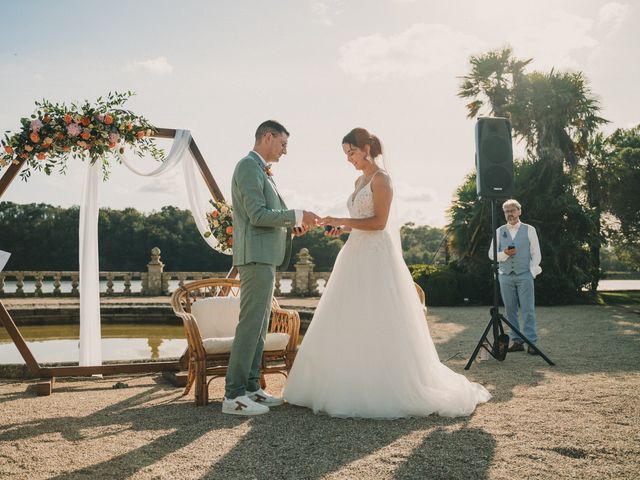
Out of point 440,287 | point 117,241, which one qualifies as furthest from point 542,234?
point 117,241

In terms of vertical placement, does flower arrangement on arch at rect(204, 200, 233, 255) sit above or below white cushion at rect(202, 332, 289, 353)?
above

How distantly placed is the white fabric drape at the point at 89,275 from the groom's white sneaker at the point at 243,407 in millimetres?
2407

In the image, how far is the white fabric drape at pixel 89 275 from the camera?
5574mm

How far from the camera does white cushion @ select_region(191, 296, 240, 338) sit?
5078 millimetres

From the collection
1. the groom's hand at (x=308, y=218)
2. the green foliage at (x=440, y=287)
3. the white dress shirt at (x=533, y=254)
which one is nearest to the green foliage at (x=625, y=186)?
the green foliage at (x=440, y=287)

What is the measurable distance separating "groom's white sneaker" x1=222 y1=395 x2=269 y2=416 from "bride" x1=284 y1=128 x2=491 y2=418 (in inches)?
11.4

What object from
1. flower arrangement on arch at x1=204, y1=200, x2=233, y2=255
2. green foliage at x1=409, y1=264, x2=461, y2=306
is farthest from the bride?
green foliage at x1=409, y1=264, x2=461, y2=306

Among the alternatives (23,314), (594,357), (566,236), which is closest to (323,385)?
(594,357)

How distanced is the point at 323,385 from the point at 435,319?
24.7 feet

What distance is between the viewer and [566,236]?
15516mm

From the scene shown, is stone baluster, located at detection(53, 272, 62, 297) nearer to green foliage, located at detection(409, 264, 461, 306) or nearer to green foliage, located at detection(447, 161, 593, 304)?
green foliage, located at detection(409, 264, 461, 306)

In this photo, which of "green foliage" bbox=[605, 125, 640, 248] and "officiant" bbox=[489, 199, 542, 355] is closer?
"officiant" bbox=[489, 199, 542, 355]

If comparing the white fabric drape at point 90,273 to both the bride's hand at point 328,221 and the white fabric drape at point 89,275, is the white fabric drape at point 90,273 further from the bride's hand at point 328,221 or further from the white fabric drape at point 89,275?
the bride's hand at point 328,221

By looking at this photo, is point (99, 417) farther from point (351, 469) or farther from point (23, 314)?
point (23, 314)
